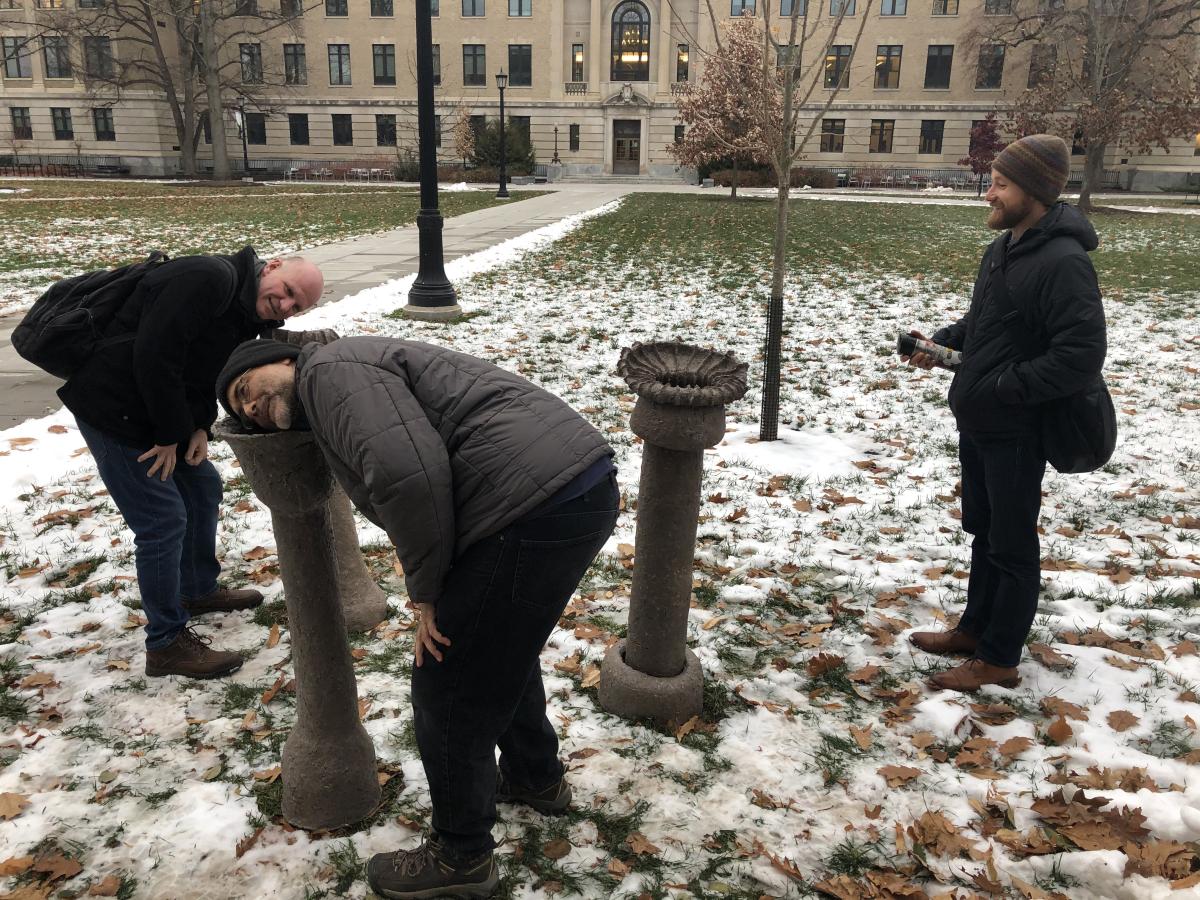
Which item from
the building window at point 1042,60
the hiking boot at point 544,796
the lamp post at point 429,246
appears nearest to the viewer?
the hiking boot at point 544,796

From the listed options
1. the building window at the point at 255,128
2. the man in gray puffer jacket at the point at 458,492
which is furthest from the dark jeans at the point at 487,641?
the building window at the point at 255,128

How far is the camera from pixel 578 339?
9555 mm

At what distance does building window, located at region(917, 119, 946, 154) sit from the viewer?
49312 mm

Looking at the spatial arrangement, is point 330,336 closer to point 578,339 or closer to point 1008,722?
point 1008,722

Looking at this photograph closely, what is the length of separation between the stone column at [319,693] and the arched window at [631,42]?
53.9m

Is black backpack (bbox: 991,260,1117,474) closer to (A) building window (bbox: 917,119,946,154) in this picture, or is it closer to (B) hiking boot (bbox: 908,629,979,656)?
(B) hiking boot (bbox: 908,629,979,656)

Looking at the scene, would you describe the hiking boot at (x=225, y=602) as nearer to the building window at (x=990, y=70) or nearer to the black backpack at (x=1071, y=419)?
the black backpack at (x=1071, y=419)

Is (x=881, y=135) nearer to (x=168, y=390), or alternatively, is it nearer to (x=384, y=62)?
(x=384, y=62)

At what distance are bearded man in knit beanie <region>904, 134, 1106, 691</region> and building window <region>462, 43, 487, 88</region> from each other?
176 feet

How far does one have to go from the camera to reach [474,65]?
169ft

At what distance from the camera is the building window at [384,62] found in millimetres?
51375

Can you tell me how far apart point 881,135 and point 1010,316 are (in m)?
52.4

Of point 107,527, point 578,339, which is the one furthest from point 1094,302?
point 578,339

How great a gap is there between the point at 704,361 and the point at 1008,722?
1.92m
